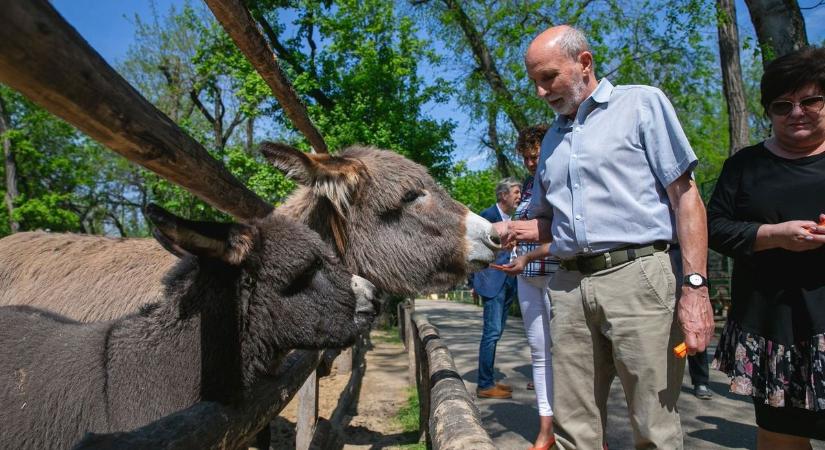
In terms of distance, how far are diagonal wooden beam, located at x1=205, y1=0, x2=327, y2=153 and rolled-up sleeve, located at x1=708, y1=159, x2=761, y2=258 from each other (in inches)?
103

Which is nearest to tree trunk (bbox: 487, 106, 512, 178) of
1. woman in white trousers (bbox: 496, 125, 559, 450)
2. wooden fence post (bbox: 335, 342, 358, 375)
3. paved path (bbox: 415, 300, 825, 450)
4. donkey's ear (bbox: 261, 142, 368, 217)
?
wooden fence post (bbox: 335, 342, 358, 375)

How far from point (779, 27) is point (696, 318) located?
22.2 feet

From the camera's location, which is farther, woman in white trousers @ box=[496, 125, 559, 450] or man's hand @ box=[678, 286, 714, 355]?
woman in white trousers @ box=[496, 125, 559, 450]

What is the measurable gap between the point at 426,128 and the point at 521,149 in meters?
11.0

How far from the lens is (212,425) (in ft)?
5.63

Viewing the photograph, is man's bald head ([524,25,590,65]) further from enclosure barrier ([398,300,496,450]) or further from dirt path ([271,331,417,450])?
dirt path ([271,331,417,450])

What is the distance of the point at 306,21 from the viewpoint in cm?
1734

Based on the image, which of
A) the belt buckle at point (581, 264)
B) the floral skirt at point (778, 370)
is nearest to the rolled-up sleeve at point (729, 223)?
the floral skirt at point (778, 370)

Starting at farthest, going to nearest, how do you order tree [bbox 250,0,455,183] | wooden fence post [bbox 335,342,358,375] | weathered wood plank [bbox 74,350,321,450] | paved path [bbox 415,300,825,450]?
tree [bbox 250,0,455,183], wooden fence post [bbox 335,342,358,375], paved path [bbox 415,300,825,450], weathered wood plank [bbox 74,350,321,450]

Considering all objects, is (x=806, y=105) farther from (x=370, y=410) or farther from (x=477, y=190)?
(x=477, y=190)

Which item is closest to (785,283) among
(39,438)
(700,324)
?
(700,324)

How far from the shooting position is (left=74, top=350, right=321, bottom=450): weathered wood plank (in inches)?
52.2

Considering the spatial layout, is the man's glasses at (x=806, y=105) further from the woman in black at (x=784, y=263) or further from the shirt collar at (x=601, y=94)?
the shirt collar at (x=601, y=94)

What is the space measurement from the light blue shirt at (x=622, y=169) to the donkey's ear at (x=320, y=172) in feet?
4.52
